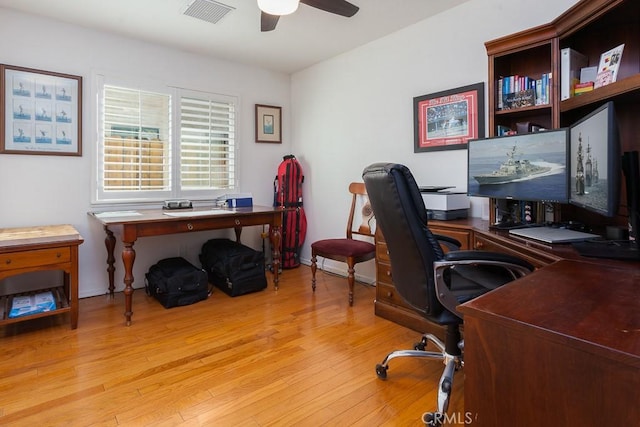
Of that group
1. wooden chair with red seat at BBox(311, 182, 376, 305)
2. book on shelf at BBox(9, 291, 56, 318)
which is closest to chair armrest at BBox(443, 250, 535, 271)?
wooden chair with red seat at BBox(311, 182, 376, 305)

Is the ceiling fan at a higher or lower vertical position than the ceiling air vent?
lower

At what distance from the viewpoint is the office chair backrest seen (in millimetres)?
1469

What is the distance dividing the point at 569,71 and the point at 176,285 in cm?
303

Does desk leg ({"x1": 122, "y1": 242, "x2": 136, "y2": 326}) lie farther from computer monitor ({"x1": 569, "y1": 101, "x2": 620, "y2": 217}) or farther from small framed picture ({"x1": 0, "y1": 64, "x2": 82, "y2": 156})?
computer monitor ({"x1": 569, "y1": 101, "x2": 620, "y2": 217})

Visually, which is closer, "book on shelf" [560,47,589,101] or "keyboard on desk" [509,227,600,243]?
"keyboard on desk" [509,227,600,243]

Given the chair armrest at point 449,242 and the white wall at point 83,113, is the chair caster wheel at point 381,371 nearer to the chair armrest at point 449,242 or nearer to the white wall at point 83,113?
the chair armrest at point 449,242

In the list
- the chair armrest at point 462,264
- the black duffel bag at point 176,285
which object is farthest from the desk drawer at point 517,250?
the black duffel bag at point 176,285

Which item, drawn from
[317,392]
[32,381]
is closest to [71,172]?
[32,381]

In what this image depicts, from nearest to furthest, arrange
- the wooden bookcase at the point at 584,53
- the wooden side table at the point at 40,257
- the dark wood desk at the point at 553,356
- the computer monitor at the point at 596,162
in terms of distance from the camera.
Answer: the dark wood desk at the point at 553,356, the computer monitor at the point at 596,162, the wooden bookcase at the point at 584,53, the wooden side table at the point at 40,257

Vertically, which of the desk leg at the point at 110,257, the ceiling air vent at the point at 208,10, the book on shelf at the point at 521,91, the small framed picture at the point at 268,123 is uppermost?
the ceiling air vent at the point at 208,10

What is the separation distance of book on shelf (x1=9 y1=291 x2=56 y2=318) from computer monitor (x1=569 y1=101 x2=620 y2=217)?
3.16 metres

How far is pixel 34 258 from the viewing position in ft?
7.52

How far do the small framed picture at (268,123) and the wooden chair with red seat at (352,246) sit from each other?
→ 1.29 meters

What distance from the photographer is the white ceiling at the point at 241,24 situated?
8.86 feet
